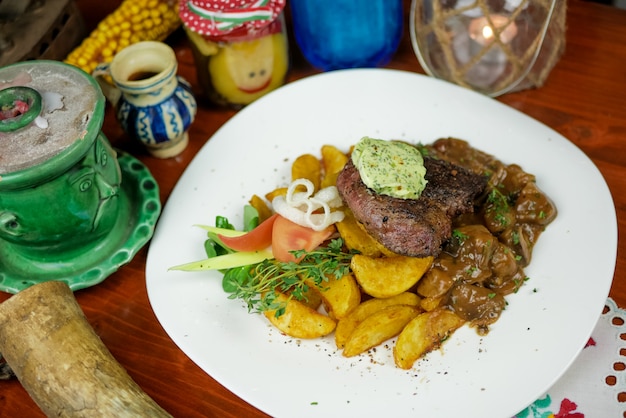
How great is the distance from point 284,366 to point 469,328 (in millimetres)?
615

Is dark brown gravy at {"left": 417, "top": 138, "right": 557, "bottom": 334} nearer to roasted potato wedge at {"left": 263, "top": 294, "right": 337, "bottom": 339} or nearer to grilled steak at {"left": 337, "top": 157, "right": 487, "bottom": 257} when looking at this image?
grilled steak at {"left": 337, "top": 157, "right": 487, "bottom": 257}

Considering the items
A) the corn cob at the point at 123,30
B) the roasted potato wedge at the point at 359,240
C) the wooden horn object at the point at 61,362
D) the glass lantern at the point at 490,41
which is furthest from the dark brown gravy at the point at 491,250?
the corn cob at the point at 123,30

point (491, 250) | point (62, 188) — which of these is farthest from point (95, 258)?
point (491, 250)

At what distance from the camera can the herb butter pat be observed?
2270mm

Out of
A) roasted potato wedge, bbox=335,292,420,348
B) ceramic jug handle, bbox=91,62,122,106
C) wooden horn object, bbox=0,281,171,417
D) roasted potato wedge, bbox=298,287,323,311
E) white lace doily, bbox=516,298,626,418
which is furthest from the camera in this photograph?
ceramic jug handle, bbox=91,62,122,106

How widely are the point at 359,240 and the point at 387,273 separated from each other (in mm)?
176

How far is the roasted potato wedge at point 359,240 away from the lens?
2336 mm

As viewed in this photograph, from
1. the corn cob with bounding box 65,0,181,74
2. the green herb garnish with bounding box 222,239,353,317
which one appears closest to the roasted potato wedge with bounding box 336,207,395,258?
the green herb garnish with bounding box 222,239,353,317

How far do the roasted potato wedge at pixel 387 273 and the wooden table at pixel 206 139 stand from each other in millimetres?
555

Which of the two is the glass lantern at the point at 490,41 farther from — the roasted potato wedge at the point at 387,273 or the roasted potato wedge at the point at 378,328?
the roasted potato wedge at the point at 378,328

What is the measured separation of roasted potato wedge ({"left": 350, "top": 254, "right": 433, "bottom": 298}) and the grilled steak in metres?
0.06

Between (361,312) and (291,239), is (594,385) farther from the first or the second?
(291,239)

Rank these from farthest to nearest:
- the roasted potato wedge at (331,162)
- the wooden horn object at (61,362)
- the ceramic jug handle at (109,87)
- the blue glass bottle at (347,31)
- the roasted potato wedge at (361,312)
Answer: the blue glass bottle at (347,31)
the ceramic jug handle at (109,87)
the roasted potato wedge at (331,162)
the roasted potato wedge at (361,312)
the wooden horn object at (61,362)

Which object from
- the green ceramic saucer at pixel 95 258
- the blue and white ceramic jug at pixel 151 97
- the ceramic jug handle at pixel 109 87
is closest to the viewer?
the green ceramic saucer at pixel 95 258
